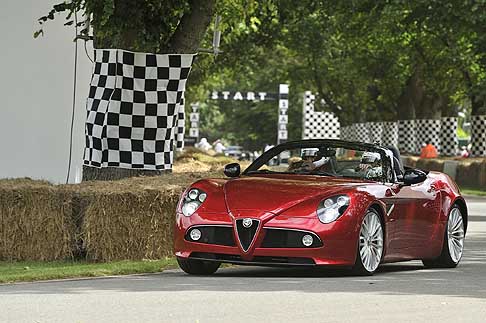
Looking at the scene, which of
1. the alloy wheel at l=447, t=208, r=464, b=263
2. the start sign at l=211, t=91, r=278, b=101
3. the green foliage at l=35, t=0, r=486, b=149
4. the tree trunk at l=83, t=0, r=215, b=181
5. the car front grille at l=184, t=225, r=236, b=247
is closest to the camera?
the car front grille at l=184, t=225, r=236, b=247

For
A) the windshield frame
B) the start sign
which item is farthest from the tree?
the start sign

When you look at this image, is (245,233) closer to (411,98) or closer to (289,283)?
(289,283)

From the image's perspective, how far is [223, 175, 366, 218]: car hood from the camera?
10.8 metres

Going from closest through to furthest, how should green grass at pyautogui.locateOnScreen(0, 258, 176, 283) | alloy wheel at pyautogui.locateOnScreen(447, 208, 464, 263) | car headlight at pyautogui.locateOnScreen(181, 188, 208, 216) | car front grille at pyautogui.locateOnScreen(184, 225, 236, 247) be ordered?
car front grille at pyautogui.locateOnScreen(184, 225, 236, 247), green grass at pyautogui.locateOnScreen(0, 258, 176, 283), car headlight at pyautogui.locateOnScreen(181, 188, 208, 216), alloy wheel at pyautogui.locateOnScreen(447, 208, 464, 263)

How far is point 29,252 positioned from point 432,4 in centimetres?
1756

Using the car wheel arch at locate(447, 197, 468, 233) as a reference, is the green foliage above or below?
above

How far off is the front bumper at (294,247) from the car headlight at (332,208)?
0.15 ft

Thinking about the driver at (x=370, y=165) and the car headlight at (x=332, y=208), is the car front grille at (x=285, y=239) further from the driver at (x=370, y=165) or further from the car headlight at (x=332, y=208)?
the driver at (x=370, y=165)

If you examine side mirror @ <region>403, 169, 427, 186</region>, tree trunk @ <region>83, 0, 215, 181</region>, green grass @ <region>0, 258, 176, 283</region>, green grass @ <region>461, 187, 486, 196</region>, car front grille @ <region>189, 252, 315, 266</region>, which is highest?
tree trunk @ <region>83, 0, 215, 181</region>

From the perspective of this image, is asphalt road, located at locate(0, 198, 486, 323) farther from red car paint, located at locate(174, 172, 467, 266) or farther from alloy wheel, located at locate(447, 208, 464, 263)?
alloy wheel, located at locate(447, 208, 464, 263)

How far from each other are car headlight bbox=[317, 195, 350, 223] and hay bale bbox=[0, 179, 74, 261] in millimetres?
3324

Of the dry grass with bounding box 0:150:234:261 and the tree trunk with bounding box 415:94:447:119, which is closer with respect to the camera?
the dry grass with bounding box 0:150:234:261

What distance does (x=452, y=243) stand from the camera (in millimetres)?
13055

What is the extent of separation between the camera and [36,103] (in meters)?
19.2
